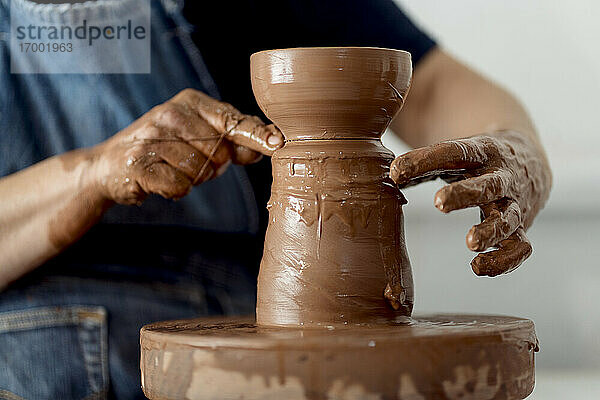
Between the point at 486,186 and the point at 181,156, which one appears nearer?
the point at 486,186

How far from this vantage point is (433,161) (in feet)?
2.32

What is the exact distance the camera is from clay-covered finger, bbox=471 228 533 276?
73 centimetres

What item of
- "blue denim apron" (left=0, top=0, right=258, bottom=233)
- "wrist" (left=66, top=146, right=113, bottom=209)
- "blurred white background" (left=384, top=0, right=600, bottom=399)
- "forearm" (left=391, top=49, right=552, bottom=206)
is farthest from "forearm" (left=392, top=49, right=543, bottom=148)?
"blurred white background" (left=384, top=0, right=600, bottom=399)

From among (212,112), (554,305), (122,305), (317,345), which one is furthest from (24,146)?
(554,305)

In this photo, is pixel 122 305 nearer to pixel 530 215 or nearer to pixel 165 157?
pixel 165 157

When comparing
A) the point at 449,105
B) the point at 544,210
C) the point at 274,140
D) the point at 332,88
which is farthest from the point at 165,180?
the point at 544,210

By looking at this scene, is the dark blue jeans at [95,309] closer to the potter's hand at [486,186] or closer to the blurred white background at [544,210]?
the potter's hand at [486,186]

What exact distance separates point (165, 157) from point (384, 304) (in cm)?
33

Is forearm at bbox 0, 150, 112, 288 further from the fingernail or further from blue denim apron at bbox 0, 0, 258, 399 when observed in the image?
the fingernail

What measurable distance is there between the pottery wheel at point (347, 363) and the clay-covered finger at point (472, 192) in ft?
0.37

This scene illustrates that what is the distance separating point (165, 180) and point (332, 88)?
26cm

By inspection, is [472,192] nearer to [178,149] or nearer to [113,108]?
[178,149]

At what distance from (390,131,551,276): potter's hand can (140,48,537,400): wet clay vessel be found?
6cm

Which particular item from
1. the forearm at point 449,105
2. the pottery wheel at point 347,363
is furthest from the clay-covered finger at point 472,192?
the forearm at point 449,105
